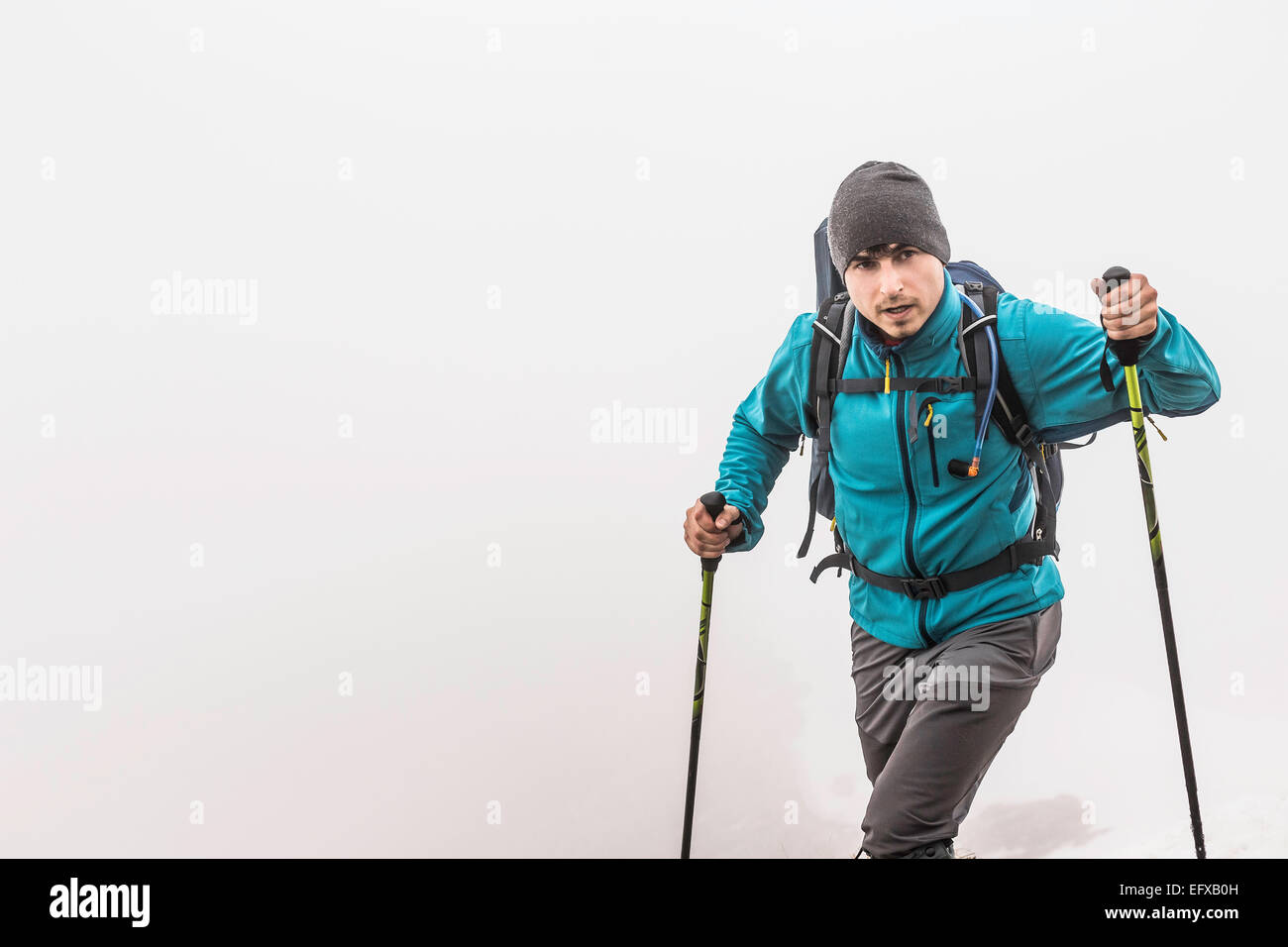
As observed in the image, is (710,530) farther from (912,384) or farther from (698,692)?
(912,384)

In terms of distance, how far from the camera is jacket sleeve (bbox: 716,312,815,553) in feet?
10.6

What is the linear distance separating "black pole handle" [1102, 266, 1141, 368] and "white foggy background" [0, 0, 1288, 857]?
636 centimetres

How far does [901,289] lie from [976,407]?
0.37 m

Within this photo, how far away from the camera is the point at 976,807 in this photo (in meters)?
7.48

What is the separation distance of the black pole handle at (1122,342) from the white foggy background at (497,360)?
636 cm

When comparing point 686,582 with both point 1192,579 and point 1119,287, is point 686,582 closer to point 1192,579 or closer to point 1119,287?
point 1192,579

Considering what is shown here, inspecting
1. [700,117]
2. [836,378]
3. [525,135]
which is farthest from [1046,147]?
[836,378]

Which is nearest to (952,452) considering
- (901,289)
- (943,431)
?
(943,431)

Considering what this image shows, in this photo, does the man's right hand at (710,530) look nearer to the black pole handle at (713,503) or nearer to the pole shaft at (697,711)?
the black pole handle at (713,503)

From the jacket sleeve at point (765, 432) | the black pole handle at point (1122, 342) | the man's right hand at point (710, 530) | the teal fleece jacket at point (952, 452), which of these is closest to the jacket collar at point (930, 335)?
the teal fleece jacket at point (952, 452)

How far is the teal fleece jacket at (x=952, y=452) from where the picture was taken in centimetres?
282

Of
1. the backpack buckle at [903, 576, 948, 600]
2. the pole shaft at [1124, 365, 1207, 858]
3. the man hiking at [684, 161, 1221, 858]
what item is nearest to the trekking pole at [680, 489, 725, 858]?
the man hiking at [684, 161, 1221, 858]

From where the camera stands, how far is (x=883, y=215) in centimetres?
293

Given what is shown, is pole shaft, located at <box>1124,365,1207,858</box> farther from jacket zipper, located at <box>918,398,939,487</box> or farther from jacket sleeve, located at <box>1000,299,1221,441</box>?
jacket zipper, located at <box>918,398,939,487</box>
